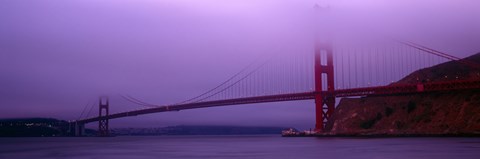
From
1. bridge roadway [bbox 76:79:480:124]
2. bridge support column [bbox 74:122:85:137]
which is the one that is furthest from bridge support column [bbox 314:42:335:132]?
bridge support column [bbox 74:122:85:137]

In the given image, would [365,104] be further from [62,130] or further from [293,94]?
[62,130]

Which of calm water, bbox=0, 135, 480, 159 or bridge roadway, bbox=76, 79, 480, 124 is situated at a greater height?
bridge roadway, bbox=76, 79, 480, 124

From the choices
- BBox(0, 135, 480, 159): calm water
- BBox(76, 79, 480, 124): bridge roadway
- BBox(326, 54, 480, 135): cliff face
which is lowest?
BBox(0, 135, 480, 159): calm water

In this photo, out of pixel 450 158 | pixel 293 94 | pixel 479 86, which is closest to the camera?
pixel 450 158

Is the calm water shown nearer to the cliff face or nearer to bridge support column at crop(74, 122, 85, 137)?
the cliff face

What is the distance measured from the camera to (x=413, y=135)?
60.1 metres

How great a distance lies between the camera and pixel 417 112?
212 feet

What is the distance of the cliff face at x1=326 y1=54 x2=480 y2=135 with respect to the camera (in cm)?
5850

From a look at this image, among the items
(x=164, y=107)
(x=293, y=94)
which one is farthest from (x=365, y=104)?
(x=164, y=107)

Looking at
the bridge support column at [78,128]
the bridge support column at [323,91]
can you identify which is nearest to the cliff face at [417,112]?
the bridge support column at [323,91]

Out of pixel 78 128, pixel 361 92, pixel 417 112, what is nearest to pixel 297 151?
pixel 361 92

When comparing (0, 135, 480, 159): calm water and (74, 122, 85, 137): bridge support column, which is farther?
(74, 122, 85, 137): bridge support column

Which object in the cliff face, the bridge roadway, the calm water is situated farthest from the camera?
the cliff face

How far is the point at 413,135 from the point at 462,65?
60.2 feet
